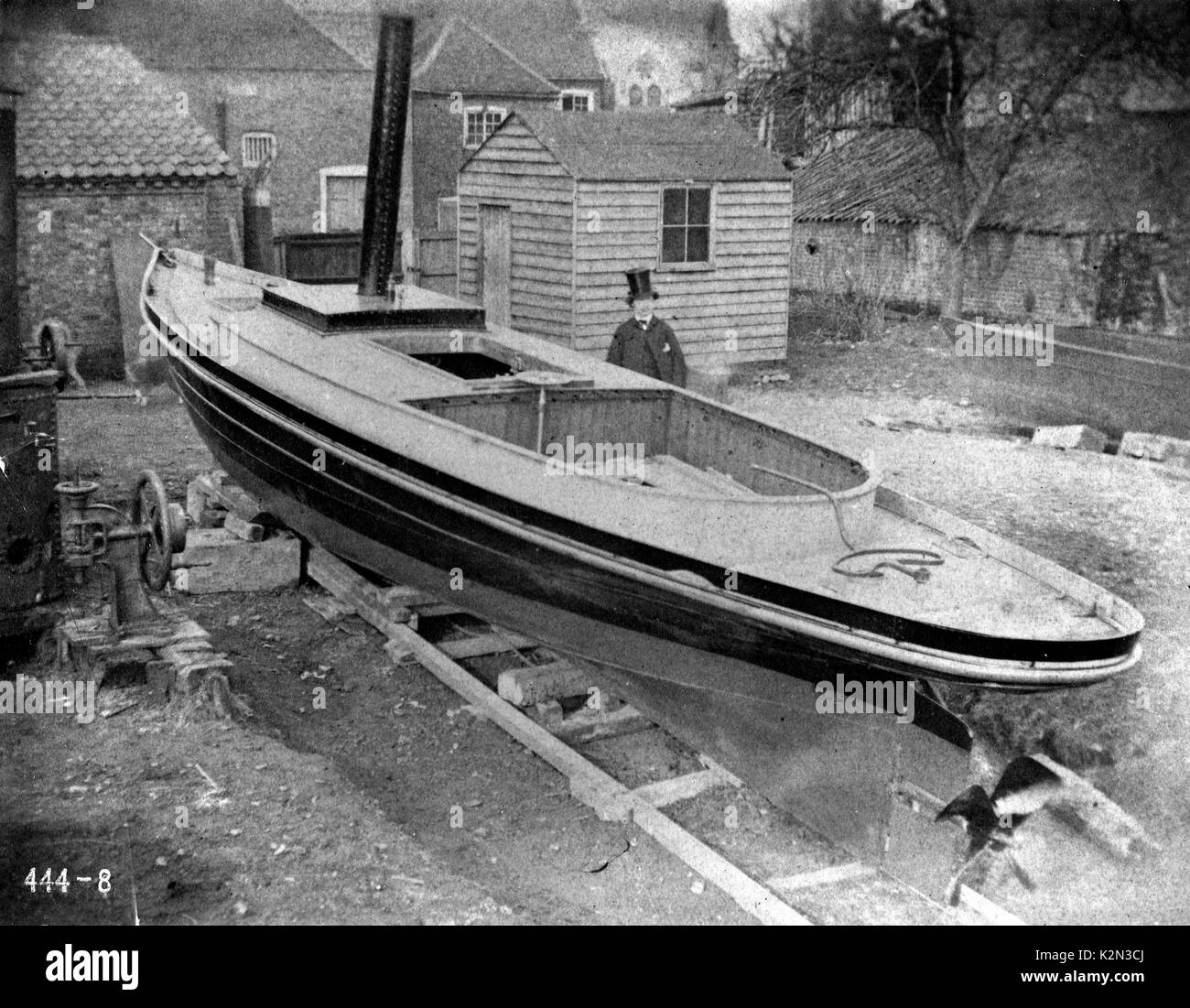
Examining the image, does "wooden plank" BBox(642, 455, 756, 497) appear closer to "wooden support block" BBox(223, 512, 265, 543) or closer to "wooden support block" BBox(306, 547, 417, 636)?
"wooden support block" BBox(306, 547, 417, 636)

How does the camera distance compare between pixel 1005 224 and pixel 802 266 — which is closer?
pixel 1005 224

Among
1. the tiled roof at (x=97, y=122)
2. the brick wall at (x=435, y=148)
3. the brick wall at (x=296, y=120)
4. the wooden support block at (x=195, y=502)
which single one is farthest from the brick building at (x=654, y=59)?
the wooden support block at (x=195, y=502)

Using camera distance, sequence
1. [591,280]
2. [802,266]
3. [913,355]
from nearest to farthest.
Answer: [591,280], [913,355], [802,266]

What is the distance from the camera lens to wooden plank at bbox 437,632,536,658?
7.01 m

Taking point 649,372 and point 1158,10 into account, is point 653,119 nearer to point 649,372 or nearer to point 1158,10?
point 1158,10

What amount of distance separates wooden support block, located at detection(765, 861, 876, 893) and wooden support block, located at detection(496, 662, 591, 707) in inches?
65.1

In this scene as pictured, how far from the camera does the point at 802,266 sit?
73.2 feet

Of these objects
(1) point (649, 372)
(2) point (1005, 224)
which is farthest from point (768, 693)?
(2) point (1005, 224)

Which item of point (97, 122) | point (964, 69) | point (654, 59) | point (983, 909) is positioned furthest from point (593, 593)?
point (654, 59)

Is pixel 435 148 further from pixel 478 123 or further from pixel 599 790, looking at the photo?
pixel 599 790

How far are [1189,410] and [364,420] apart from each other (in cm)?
814

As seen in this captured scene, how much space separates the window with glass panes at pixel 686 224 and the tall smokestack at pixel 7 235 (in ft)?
31.5

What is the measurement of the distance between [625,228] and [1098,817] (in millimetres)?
10611

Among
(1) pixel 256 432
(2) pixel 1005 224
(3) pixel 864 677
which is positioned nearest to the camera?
(3) pixel 864 677
